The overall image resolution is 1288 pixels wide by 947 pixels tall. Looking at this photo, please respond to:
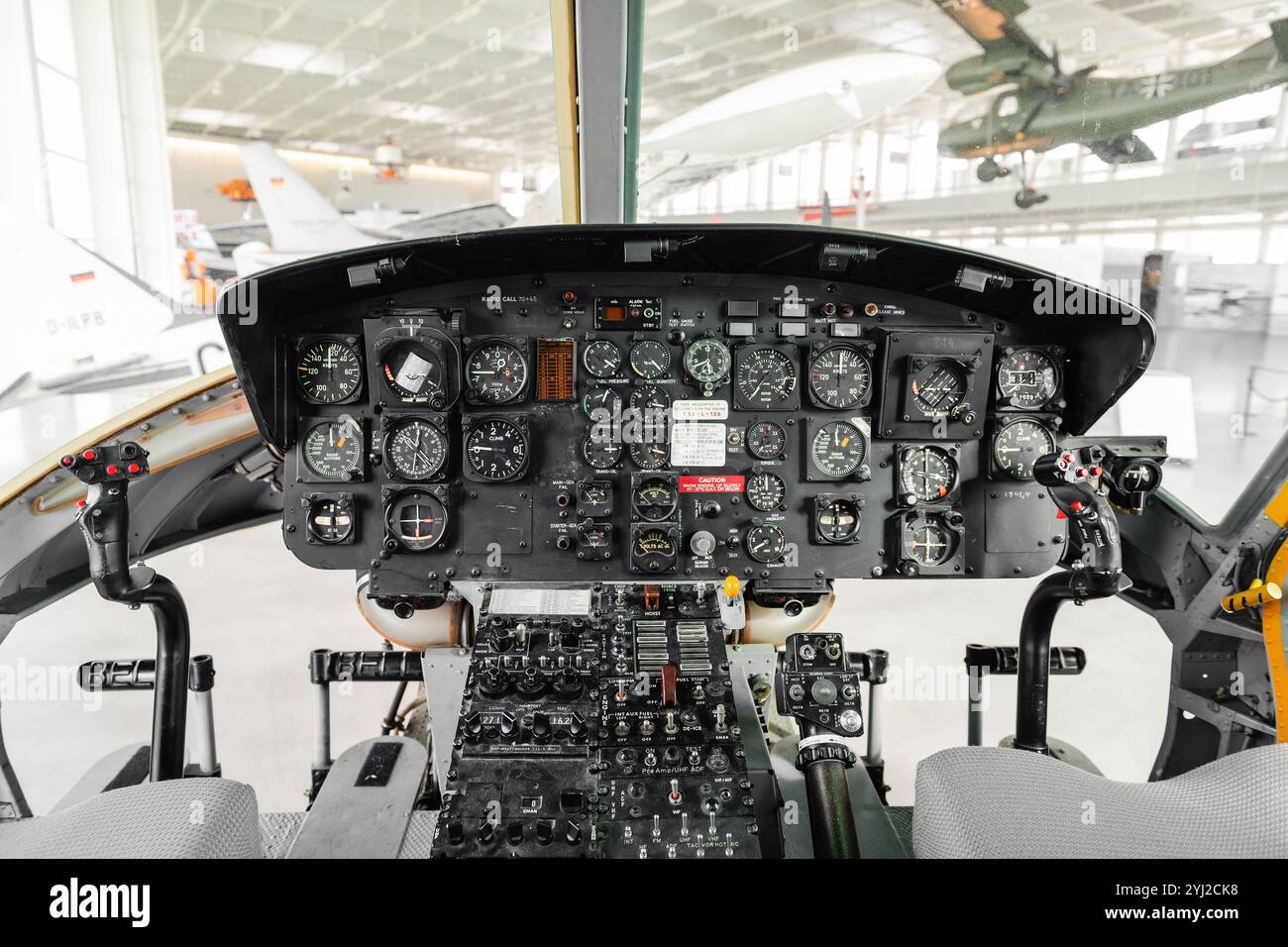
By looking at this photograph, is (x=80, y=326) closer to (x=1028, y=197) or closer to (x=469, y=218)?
(x=469, y=218)

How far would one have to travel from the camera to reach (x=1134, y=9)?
8.07ft

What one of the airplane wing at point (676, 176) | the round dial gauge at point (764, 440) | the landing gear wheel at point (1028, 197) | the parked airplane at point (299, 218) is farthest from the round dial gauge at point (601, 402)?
the parked airplane at point (299, 218)

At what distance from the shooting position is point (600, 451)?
2.59 meters

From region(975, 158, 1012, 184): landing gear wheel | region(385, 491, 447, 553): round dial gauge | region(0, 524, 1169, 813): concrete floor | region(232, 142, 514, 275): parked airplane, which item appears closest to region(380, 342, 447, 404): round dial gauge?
region(385, 491, 447, 553): round dial gauge

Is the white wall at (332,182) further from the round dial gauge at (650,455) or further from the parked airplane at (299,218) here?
the round dial gauge at (650,455)

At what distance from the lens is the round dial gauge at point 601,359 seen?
2588 mm

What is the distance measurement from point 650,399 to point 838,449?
72cm

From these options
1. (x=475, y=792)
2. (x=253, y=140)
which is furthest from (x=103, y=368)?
(x=475, y=792)

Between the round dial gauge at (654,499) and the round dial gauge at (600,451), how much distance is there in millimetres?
145

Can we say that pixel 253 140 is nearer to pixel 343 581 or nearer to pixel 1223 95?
pixel 343 581

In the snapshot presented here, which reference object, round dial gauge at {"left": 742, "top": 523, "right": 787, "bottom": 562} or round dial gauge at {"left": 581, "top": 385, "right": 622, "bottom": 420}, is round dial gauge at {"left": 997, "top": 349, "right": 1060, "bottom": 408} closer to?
round dial gauge at {"left": 742, "top": 523, "right": 787, "bottom": 562}

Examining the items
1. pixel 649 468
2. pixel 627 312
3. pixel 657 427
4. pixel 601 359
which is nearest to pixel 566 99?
pixel 627 312

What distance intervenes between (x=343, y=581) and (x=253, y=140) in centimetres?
603

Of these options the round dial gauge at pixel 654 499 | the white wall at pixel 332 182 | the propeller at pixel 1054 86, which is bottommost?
the round dial gauge at pixel 654 499
